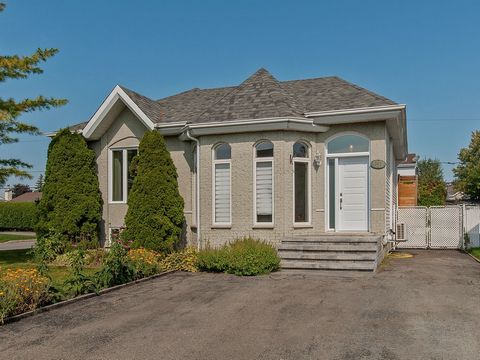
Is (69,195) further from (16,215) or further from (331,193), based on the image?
(16,215)

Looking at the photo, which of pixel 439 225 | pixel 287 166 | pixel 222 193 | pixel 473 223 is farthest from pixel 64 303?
pixel 473 223

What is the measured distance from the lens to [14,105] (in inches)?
529

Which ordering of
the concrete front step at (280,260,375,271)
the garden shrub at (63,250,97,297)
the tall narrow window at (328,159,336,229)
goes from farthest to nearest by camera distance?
the tall narrow window at (328,159,336,229)
the concrete front step at (280,260,375,271)
the garden shrub at (63,250,97,297)

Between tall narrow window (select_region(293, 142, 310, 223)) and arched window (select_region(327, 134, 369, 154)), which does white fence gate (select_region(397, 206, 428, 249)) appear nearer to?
arched window (select_region(327, 134, 369, 154))

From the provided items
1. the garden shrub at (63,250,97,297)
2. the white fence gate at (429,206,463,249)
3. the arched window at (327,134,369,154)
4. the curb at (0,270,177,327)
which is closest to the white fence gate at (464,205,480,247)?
the white fence gate at (429,206,463,249)

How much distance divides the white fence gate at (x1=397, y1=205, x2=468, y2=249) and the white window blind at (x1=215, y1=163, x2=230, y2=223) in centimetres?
Result: 827

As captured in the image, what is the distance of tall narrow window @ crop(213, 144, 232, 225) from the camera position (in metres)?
13.2

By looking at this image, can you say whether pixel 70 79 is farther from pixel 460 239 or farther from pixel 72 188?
pixel 460 239

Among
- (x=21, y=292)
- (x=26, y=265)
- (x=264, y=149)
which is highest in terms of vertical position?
(x=264, y=149)

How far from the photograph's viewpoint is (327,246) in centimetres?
1142

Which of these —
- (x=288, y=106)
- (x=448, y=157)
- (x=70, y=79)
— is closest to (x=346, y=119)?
(x=288, y=106)

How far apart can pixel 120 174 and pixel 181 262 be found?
5.07 meters

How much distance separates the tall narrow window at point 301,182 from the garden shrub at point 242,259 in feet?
6.21

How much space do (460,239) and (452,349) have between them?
13371 mm
